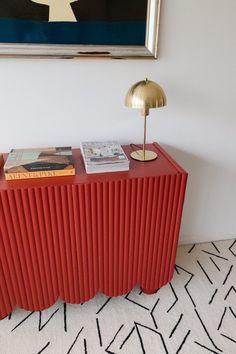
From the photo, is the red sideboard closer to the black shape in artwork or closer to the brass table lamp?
the brass table lamp

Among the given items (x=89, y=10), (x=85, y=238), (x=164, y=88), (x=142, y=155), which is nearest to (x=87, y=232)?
(x=85, y=238)

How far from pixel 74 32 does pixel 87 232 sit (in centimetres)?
89

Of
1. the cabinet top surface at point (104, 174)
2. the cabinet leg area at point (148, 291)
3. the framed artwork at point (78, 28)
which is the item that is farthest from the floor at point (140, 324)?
the framed artwork at point (78, 28)

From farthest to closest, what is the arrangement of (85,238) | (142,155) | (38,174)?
(142,155)
(85,238)
(38,174)

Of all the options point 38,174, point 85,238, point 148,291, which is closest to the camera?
point 38,174

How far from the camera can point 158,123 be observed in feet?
4.72

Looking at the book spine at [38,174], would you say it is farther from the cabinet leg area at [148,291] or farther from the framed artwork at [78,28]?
the cabinet leg area at [148,291]

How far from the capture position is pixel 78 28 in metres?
1.16

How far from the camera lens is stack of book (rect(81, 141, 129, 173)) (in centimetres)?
114

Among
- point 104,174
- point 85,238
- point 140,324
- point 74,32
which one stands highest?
point 74,32

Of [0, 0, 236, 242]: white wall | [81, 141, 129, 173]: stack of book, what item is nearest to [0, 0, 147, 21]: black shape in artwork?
[0, 0, 236, 242]: white wall

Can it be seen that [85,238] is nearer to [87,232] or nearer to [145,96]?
[87,232]

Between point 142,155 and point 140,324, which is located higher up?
point 142,155

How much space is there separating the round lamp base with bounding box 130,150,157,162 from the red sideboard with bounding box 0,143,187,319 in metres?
0.03
